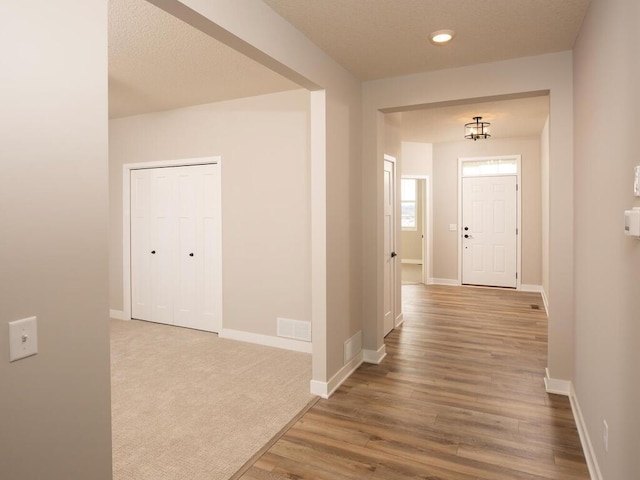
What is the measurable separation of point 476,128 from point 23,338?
20.9ft

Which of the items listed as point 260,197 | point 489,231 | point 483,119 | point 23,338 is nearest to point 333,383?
point 260,197

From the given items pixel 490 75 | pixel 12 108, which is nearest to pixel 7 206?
pixel 12 108

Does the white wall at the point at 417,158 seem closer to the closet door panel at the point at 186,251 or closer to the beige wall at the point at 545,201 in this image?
the beige wall at the point at 545,201

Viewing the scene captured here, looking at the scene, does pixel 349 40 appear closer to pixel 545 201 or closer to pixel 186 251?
pixel 186 251

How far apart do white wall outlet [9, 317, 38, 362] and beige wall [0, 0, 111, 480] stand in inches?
0.6

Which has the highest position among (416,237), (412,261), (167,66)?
(167,66)

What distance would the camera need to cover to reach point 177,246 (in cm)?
532

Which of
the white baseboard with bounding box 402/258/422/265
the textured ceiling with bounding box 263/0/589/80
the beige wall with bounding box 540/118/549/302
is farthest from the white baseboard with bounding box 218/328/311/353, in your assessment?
the white baseboard with bounding box 402/258/422/265

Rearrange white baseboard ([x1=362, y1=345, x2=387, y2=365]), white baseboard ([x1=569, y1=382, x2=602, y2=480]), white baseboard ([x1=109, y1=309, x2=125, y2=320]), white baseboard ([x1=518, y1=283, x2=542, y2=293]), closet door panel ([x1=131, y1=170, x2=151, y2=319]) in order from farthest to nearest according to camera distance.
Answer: white baseboard ([x1=518, y1=283, x2=542, y2=293]) → white baseboard ([x1=109, y1=309, x2=125, y2=320]) → closet door panel ([x1=131, y1=170, x2=151, y2=319]) → white baseboard ([x1=362, y1=345, x2=387, y2=365]) → white baseboard ([x1=569, y1=382, x2=602, y2=480])

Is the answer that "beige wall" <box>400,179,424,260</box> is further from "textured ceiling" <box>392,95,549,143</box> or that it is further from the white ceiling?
the white ceiling

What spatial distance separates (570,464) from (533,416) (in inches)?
22.5

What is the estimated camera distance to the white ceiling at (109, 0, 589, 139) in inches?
102

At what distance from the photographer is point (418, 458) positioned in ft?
8.19

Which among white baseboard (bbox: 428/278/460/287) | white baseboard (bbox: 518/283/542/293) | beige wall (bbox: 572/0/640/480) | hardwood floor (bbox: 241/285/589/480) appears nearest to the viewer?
beige wall (bbox: 572/0/640/480)
